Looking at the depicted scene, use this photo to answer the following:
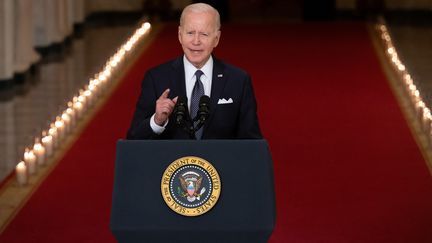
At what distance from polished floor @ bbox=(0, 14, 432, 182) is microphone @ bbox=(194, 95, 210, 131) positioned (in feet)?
20.1

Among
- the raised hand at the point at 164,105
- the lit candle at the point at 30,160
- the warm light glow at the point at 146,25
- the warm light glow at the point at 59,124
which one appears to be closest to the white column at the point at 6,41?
the warm light glow at the point at 59,124

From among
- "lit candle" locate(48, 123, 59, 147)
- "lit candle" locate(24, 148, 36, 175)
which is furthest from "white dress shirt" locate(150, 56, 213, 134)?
"lit candle" locate(48, 123, 59, 147)

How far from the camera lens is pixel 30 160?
34.1 feet

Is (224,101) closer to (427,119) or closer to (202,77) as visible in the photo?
(202,77)

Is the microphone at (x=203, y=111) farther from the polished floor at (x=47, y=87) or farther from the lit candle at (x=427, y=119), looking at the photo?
the lit candle at (x=427, y=119)

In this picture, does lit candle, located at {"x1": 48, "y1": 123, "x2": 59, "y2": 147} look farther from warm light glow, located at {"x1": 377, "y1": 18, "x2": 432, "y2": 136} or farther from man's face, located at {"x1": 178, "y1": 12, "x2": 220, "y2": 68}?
man's face, located at {"x1": 178, "y1": 12, "x2": 220, "y2": 68}

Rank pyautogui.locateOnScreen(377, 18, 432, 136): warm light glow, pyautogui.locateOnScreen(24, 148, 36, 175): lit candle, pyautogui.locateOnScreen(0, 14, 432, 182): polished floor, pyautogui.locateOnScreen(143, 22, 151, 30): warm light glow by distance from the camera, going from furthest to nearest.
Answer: pyautogui.locateOnScreen(143, 22, 151, 30): warm light glow
pyautogui.locateOnScreen(0, 14, 432, 182): polished floor
pyautogui.locateOnScreen(377, 18, 432, 136): warm light glow
pyautogui.locateOnScreen(24, 148, 36, 175): lit candle

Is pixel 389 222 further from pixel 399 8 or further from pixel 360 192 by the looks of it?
pixel 399 8

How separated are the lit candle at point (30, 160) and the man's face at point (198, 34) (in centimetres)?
582

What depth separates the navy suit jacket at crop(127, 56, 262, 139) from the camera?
4.97 meters

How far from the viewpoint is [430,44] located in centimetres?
2255

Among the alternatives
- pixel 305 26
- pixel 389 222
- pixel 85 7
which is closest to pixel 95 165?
pixel 389 222

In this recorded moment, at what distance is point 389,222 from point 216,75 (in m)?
3.91

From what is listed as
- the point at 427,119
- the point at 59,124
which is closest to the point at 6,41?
the point at 59,124
